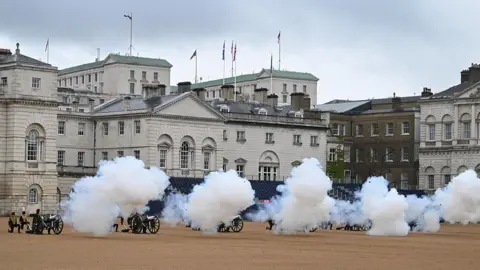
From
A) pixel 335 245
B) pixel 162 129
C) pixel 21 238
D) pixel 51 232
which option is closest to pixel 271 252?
pixel 335 245

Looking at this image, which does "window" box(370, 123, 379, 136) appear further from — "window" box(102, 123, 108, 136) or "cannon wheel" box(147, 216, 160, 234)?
"cannon wheel" box(147, 216, 160, 234)

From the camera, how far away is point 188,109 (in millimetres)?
114938

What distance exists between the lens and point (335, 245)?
194 feet

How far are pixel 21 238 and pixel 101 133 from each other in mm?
57172

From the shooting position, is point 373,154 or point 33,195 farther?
point 373,154

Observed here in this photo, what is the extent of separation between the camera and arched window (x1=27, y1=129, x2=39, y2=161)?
101250 mm

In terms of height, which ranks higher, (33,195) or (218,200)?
(218,200)

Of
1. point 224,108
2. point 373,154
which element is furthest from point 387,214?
point 373,154

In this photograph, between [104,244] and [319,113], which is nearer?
[104,244]

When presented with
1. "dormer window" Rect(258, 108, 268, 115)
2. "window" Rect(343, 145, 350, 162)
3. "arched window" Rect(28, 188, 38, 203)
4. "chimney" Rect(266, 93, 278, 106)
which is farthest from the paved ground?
"window" Rect(343, 145, 350, 162)

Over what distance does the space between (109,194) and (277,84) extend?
123305mm

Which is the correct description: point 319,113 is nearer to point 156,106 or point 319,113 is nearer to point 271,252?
point 156,106

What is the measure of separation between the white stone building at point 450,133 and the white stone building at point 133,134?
11.7 metres

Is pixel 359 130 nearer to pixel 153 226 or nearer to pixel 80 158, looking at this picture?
pixel 80 158
